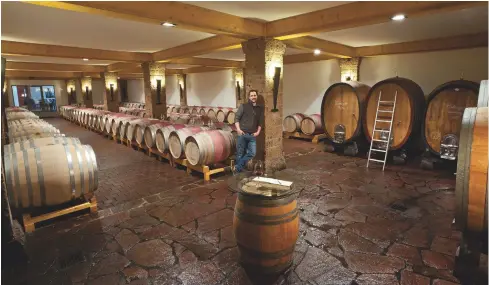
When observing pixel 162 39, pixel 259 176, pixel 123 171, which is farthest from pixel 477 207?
pixel 162 39

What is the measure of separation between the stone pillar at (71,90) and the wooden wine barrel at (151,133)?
19940 millimetres

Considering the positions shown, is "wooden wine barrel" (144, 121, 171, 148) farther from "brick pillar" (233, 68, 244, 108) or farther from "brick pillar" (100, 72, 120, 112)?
"brick pillar" (100, 72, 120, 112)

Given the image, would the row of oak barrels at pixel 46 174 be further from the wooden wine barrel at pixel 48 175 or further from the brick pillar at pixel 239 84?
the brick pillar at pixel 239 84

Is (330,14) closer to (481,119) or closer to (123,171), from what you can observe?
(481,119)

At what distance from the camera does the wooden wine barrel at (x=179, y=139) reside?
231 inches

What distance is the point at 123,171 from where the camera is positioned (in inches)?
247

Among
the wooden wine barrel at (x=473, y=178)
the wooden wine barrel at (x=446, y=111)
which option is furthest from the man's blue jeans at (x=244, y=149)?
the wooden wine barrel at (x=446, y=111)

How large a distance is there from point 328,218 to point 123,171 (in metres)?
4.63

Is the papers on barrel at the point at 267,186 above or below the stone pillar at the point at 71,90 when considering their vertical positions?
below

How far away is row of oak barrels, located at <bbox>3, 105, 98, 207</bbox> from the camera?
10.9ft

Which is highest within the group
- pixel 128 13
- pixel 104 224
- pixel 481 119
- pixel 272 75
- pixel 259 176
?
pixel 128 13

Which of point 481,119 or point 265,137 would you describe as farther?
point 265,137

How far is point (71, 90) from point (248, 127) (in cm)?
2311

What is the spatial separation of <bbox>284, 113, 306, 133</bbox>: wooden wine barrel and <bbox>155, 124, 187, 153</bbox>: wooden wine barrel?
4195mm
